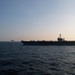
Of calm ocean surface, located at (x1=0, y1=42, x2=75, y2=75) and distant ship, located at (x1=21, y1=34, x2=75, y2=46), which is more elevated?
distant ship, located at (x1=21, y1=34, x2=75, y2=46)

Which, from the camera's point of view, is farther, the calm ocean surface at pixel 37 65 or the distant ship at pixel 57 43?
the distant ship at pixel 57 43

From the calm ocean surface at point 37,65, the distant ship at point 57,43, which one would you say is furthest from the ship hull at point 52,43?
the calm ocean surface at point 37,65

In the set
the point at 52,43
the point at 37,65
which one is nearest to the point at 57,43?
the point at 52,43

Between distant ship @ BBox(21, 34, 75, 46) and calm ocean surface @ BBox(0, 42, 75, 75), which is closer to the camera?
calm ocean surface @ BBox(0, 42, 75, 75)

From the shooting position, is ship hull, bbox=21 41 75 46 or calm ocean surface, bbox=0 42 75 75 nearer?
calm ocean surface, bbox=0 42 75 75

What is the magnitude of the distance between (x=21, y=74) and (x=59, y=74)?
532 centimetres

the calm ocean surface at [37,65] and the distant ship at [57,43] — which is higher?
the distant ship at [57,43]

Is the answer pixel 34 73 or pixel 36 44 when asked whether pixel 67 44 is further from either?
pixel 34 73

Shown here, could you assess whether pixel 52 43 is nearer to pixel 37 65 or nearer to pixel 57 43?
pixel 57 43

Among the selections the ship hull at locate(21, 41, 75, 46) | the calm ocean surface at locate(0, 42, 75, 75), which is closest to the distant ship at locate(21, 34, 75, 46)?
the ship hull at locate(21, 41, 75, 46)

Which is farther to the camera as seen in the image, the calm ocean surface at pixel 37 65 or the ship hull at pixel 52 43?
the ship hull at pixel 52 43

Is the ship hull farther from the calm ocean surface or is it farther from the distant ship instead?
the calm ocean surface

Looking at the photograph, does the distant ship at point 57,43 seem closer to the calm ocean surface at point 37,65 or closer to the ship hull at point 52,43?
the ship hull at point 52,43

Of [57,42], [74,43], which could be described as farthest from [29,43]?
[74,43]
